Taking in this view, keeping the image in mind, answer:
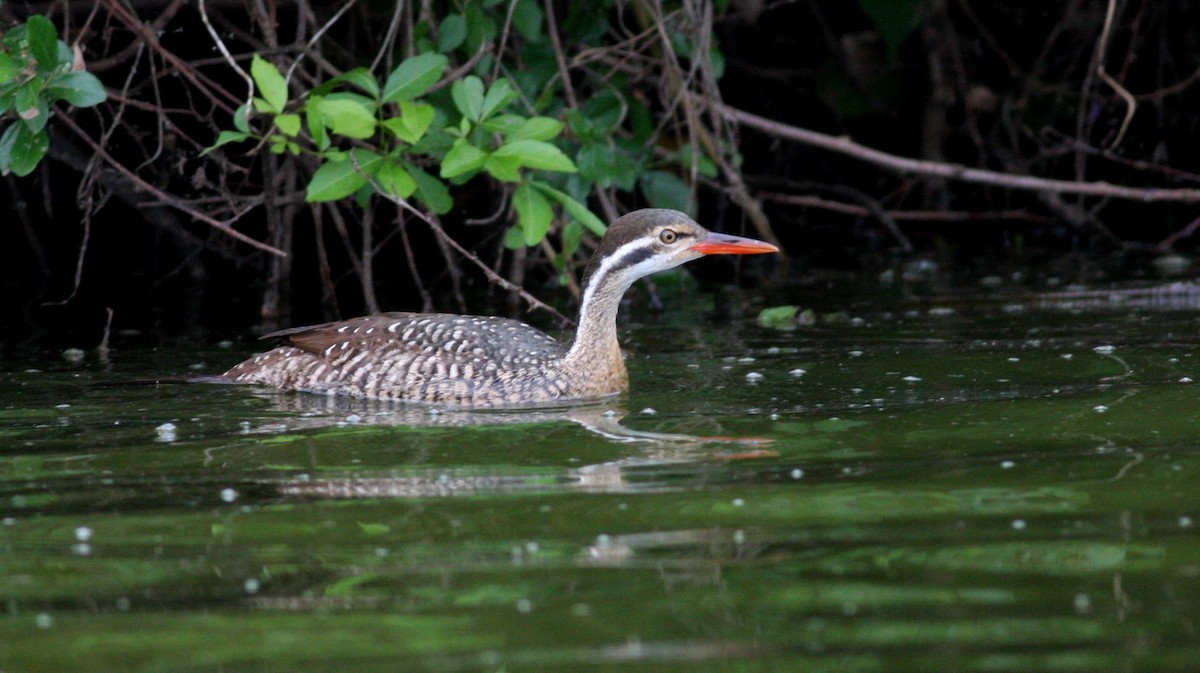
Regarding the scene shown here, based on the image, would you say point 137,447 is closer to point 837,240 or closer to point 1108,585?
point 1108,585

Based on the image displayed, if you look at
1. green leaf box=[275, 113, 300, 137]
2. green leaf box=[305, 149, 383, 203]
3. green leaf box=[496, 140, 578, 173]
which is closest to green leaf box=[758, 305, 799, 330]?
green leaf box=[496, 140, 578, 173]

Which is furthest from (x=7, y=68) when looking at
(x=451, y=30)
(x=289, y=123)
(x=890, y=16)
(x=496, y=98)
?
(x=890, y=16)

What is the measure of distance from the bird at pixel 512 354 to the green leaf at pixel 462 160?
811 millimetres

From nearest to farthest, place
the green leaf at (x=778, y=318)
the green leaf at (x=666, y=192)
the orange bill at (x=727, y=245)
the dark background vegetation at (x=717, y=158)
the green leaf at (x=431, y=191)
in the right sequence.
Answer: the orange bill at (x=727, y=245)
the green leaf at (x=431, y=191)
the green leaf at (x=778, y=318)
the green leaf at (x=666, y=192)
the dark background vegetation at (x=717, y=158)

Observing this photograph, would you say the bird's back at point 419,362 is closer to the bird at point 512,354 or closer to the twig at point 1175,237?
the bird at point 512,354

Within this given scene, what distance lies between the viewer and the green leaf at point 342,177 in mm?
8031

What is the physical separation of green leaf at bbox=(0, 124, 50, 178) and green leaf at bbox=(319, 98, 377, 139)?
4.55 ft

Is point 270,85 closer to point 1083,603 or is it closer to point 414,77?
point 414,77

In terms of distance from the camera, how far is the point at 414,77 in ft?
25.9

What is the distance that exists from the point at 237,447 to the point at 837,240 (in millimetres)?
9701

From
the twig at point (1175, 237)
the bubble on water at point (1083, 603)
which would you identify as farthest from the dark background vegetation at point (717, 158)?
the bubble on water at point (1083, 603)

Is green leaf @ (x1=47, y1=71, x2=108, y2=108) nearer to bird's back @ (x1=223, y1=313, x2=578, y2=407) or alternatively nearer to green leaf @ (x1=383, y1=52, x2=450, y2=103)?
green leaf @ (x1=383, y1=52, x2=450, y2=103)

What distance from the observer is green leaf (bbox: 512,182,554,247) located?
822 centimetres

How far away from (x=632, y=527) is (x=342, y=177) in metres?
3.56
